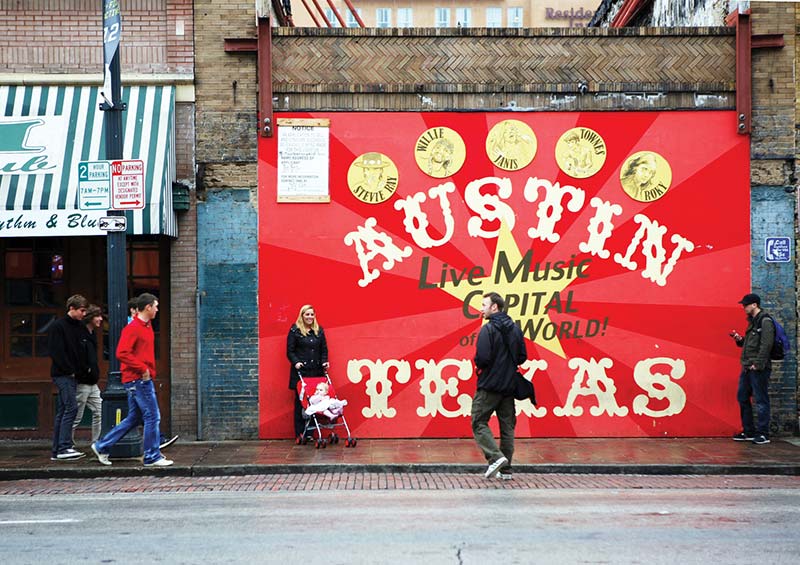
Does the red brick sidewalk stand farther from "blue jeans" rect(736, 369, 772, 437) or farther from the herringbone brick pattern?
the herringbone brick pattern

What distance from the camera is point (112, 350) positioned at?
37.2 ft

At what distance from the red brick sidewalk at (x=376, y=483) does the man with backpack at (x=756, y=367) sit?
5.96ft

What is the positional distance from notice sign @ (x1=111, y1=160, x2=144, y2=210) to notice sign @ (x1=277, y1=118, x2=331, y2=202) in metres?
2.19

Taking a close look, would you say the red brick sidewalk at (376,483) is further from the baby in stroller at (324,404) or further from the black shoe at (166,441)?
the black shoe at (166,441)

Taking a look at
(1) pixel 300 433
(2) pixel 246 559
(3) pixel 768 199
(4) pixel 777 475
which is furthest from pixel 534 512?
(3) pixel 768 199

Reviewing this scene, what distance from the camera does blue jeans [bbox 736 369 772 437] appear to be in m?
12.0

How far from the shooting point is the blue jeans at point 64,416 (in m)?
11.3

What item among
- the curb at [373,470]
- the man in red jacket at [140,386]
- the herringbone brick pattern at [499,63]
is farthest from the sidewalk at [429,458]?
the herringbone brick pattern at [499,63]

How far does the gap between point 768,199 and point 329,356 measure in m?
6.52

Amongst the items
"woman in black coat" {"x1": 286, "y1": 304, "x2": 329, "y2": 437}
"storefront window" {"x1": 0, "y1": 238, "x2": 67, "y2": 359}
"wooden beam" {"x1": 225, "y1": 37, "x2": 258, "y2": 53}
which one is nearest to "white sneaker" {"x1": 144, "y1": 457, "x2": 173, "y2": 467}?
"woman in black coat" {"x1": 286, "y1": 304, "x2": 329, "y2": 437}

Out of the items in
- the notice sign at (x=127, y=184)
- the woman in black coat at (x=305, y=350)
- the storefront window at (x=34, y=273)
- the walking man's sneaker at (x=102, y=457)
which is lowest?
the walking man's sneaker at (x=102, y=457)

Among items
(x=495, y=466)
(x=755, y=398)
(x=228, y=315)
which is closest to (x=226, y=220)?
(x=228, y=315)

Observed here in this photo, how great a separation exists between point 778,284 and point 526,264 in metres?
3.53

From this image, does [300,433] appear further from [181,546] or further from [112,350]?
[181,546]
